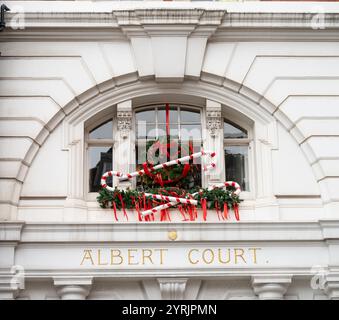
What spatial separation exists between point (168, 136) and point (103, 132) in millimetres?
1283

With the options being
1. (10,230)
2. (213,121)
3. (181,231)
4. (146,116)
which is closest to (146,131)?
(146,116)

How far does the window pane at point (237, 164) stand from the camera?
50.1ft

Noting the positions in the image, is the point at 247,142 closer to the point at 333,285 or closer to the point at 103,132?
the point at 103,132

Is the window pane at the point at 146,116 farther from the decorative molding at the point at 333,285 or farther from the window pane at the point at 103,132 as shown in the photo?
the decorative molding at the point at 333,285

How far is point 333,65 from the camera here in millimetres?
15055

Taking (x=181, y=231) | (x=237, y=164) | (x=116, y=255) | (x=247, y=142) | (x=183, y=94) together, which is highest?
(x=183, y=94)

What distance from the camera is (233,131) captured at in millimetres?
15586

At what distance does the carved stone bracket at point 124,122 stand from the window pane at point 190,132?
1.05 metres

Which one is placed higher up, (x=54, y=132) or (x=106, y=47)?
(x=106, y=47)

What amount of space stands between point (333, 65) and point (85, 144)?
16.2ft

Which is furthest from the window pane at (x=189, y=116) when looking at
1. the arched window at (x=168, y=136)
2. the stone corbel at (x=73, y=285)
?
the stone corbel at (x=73, y=285)

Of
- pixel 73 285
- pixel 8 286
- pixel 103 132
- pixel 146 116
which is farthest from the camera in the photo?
pixel 146 116

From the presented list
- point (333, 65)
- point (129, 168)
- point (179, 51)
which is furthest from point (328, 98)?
point (129, 168)
